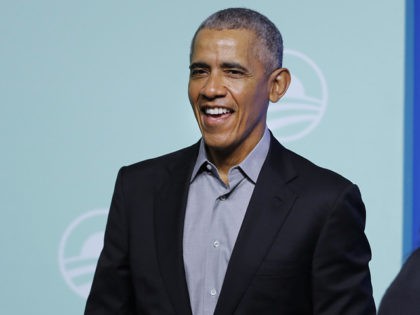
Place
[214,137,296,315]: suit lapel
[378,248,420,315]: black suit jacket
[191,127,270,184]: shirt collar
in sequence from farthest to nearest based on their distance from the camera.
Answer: [191,127,270,184]: shirt collar, [214,137,296,315]: suit lapel, [378,248,420,315]: black suit jacket

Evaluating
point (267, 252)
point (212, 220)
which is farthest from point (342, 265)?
point (212, 220)

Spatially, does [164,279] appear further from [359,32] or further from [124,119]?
[359,32]

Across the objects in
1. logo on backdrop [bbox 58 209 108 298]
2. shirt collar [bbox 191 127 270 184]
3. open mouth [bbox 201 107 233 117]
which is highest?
open mouth [bbox 201 107 233 117]

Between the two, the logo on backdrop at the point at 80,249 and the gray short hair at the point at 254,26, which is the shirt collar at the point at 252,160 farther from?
the logo on backdrop at the point at 80,249

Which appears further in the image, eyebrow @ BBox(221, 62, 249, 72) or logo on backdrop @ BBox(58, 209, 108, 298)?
logo on backdrop @ BBox(58, 209, 108, 298)

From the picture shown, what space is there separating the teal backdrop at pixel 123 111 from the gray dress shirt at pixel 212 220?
2.43ft

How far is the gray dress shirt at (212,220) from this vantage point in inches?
63.8

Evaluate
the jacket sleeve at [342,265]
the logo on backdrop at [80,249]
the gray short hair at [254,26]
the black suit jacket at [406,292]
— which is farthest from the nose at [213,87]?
the logo on backdrop at [80,249]

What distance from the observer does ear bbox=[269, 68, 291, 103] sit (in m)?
1.73

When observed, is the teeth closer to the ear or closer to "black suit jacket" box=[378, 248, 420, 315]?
the ear

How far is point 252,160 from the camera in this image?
170 cm

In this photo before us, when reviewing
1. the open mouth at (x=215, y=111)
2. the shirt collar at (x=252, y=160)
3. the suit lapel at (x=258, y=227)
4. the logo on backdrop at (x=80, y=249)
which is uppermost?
the open mouth at (x=215, y=111)

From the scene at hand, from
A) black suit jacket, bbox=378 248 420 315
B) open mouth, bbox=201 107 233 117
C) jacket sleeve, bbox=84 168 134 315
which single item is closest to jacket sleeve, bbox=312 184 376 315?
open mouth, bbox=201 107 233 117

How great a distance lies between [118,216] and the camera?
1738 millimetres
